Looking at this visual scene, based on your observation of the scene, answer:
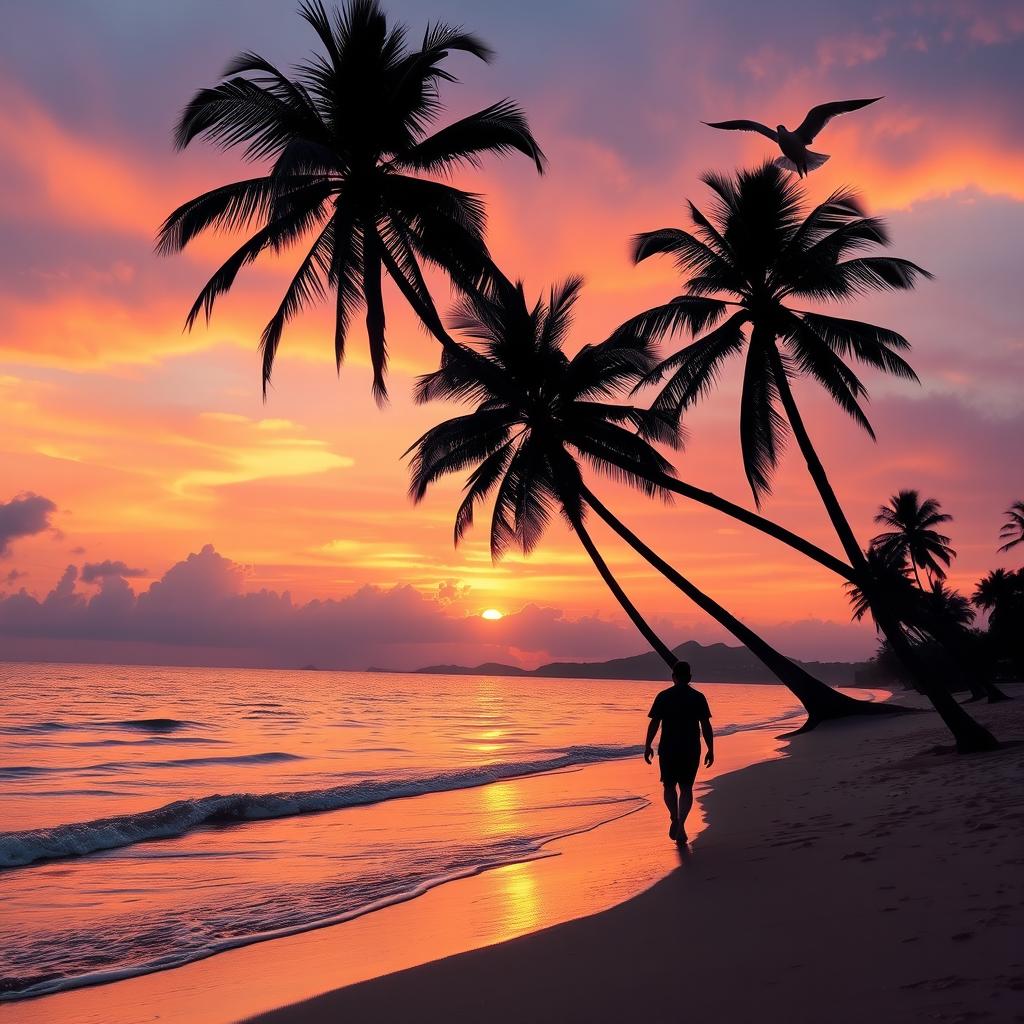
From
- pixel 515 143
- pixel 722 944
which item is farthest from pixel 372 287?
pixel 722 944

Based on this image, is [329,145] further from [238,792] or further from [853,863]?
[853,863]

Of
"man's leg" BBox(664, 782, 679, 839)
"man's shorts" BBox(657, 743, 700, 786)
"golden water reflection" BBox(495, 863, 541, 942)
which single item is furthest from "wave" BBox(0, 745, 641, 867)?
"man's shorts" BBox(657, 743, 700, 786)

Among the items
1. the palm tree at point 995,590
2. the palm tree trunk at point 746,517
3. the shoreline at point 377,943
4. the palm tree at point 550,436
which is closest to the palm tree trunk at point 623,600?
the palm tree at point 550,436

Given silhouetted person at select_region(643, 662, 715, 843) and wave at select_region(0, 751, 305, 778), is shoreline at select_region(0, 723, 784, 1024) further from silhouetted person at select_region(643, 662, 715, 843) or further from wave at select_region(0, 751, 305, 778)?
wave at select_region(0, 751, 305, 778)

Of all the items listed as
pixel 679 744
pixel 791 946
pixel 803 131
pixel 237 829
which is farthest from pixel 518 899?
pixel 803 131

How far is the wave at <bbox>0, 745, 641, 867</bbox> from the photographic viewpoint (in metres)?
11.2

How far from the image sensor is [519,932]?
235 inches

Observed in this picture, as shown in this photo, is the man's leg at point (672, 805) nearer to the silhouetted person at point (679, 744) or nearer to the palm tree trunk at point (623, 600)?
the silhouetted person at point (679, 744)

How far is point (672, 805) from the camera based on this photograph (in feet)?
29.2

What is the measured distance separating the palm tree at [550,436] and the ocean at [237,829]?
544 cm

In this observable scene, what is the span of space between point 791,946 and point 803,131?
13.1 m

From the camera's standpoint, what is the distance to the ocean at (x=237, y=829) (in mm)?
7172

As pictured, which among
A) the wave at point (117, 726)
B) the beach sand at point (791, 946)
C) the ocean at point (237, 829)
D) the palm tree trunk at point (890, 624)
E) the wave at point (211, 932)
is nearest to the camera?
the beach sand at point (791, 946)

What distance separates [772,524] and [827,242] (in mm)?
5928
